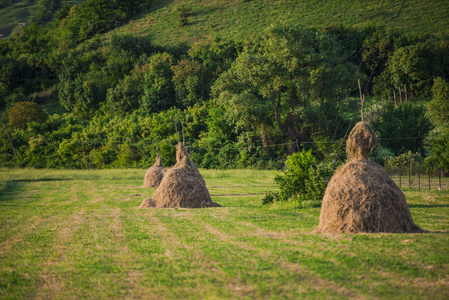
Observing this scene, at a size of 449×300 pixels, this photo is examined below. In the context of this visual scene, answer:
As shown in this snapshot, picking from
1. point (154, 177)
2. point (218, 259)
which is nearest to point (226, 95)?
point (154, 177)

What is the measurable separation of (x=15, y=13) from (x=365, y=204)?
14782 centimetres

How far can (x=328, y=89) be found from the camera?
157ft

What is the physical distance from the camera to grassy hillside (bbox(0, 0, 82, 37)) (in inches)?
4616

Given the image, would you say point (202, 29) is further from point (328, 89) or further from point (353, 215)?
point (353, 215)

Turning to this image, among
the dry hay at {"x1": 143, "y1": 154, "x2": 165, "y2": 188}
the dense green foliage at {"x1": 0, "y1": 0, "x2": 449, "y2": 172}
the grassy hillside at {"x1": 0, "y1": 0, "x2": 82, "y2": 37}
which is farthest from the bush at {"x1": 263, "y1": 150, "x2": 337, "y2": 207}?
the grassy hillside at {"x1": 0, "y1": 0, "x2": 82, "y2": 37}

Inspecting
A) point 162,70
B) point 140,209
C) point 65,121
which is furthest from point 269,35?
point 140,209

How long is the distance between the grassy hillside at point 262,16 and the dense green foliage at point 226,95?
276 inches

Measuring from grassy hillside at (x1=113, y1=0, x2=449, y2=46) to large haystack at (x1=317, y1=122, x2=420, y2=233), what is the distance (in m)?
67.3

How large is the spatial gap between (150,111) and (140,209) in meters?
47.4

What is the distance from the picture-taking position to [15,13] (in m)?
132

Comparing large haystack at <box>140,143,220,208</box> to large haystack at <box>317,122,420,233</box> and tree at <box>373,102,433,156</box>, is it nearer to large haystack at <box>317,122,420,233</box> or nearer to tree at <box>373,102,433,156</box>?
large haystack at <box>317,122,420,233</box>

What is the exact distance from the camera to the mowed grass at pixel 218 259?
260 inches

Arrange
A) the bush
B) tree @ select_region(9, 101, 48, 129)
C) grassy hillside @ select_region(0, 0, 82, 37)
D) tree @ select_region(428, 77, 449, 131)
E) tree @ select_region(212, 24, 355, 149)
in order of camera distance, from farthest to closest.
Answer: grassy hillside @ select_region(0, 0, 82, 37), tree @ select_region(9, 101, 48, 129), tree @ select_region(212, 24, 355, 149), tree @ select_region(428, 77, 449, 131), the bush

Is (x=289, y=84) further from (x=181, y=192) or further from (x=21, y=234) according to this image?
(x=21, y=234)
